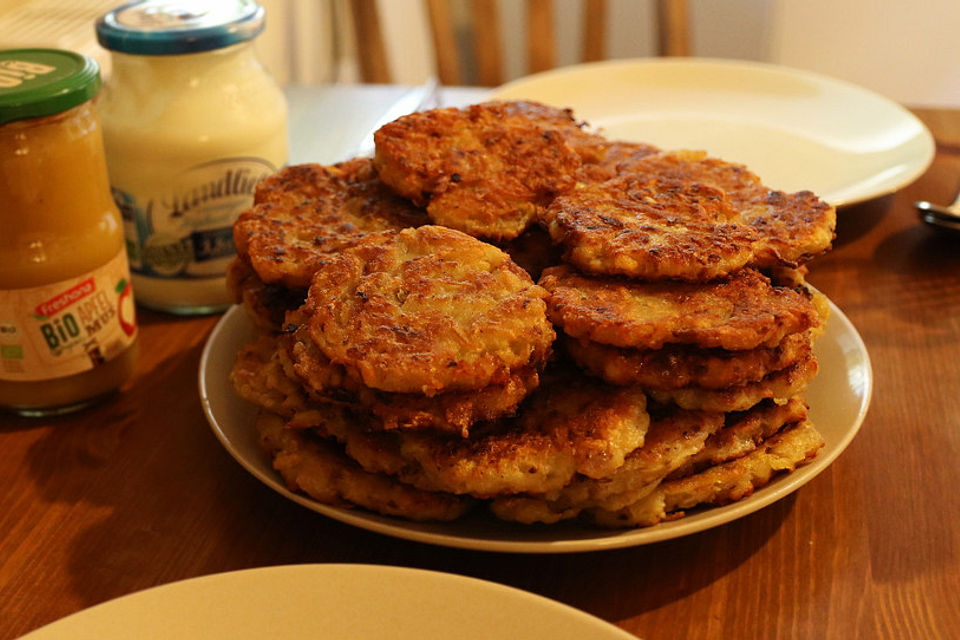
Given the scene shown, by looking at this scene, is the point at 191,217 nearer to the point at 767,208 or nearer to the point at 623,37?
the point at 767,208

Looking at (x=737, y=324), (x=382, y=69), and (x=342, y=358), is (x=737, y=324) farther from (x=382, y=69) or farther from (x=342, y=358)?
(x=382, y=69)

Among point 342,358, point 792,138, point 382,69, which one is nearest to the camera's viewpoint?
point 342,358

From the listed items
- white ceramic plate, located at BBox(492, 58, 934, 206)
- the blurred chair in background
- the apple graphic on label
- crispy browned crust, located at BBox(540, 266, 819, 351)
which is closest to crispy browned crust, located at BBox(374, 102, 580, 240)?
crispy browned crust, located at BBox(540, 266, 819, 351)

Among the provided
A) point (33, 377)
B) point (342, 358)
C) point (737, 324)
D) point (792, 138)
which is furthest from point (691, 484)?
point (792, 138)

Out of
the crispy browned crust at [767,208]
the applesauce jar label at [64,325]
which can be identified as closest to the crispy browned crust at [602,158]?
the crispy browned crust at [767,208]

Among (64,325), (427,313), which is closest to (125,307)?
(64,325)

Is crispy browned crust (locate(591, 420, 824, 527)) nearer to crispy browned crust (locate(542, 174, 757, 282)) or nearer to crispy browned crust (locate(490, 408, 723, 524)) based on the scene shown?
crispy browned crust (locate(490, 408, 723, 524))

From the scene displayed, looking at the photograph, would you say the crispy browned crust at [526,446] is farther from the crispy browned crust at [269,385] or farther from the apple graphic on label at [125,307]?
the apple graphic on label at [125,307]
